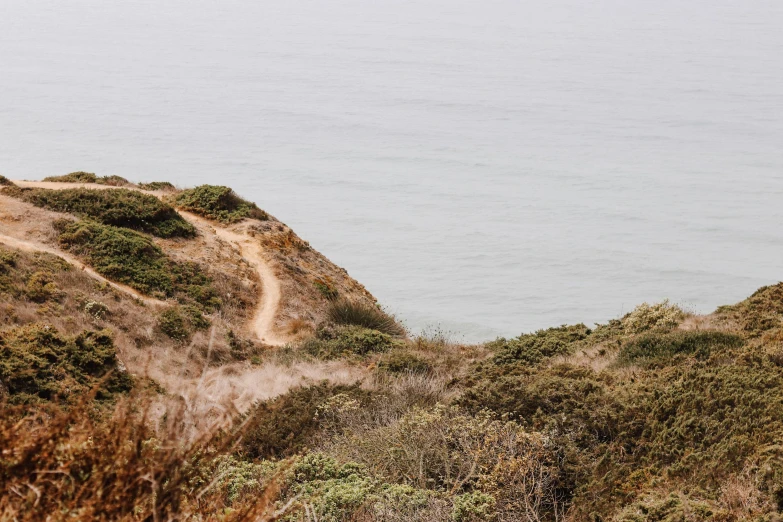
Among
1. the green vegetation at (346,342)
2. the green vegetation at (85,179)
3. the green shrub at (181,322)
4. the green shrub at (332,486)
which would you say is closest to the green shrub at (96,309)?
the green shrub at (181,322)

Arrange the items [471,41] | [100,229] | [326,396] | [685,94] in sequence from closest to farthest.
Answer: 1. [326,396]
2. [100,229]
3. [685,94]
4. [471,41]

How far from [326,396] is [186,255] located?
47.2ft

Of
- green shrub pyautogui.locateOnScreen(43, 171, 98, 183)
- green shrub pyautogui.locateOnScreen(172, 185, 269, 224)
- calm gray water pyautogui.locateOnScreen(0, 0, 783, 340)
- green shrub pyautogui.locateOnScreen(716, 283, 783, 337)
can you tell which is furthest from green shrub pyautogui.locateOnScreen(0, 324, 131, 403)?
calm gray water pyautogui.locateOnScreen(0, 0, 783, 340)

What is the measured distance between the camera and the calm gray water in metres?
57.4

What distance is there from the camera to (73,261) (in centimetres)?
2239

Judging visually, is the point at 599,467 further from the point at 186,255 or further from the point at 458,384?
the point at 186,255

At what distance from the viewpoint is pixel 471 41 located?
182250mm

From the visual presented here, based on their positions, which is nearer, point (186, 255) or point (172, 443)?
point (172, 443)

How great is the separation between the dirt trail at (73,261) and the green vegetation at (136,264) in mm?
253

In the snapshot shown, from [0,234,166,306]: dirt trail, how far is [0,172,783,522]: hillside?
0.43 ft

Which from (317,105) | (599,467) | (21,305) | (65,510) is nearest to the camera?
(65,510)

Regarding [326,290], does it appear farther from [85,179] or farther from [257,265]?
[85,179]

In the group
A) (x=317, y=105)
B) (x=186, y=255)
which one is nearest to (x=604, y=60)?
(x=317, y=105)

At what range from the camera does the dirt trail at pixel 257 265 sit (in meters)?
22.5
